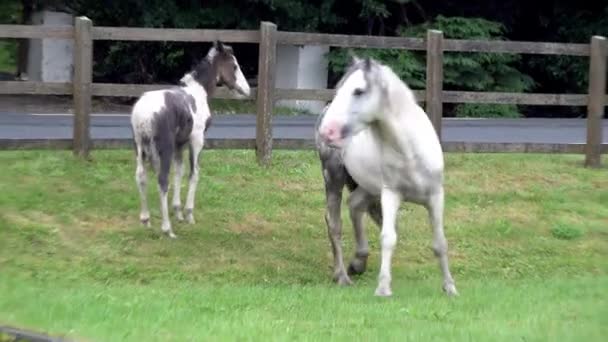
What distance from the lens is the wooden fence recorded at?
16.1 m

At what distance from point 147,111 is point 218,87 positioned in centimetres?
264

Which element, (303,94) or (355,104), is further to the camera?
(303,94)

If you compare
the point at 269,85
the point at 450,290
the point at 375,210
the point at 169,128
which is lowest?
the point at 450,290

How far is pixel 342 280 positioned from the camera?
487 inches

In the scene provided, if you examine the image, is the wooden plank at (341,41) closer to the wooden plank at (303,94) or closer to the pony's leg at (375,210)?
the wooden plank at (303,94)

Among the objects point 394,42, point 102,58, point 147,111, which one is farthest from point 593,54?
point 102,58

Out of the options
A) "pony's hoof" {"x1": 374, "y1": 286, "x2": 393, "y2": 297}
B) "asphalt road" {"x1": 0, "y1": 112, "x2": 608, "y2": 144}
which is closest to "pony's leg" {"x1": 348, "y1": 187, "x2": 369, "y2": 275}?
"pony's hoof" {"x1": 374, "y1": 286, "x2": 393, "y2": 297}

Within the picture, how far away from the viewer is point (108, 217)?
46.1ft

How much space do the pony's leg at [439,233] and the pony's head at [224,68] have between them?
16.1 ft

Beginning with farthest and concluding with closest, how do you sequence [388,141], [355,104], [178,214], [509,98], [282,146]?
[509,98]
[282,146]
[178,214]
[388,141]
[355,104]

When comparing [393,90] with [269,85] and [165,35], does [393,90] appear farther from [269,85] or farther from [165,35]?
[165,35]

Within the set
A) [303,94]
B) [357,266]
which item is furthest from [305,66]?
[357,266]

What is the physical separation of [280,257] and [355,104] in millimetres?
3409

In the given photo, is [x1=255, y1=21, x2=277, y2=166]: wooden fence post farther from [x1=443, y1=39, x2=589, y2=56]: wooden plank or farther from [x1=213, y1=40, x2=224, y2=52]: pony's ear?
[x1=443, y1=39, x2=589, y2=56]: wooden plank
